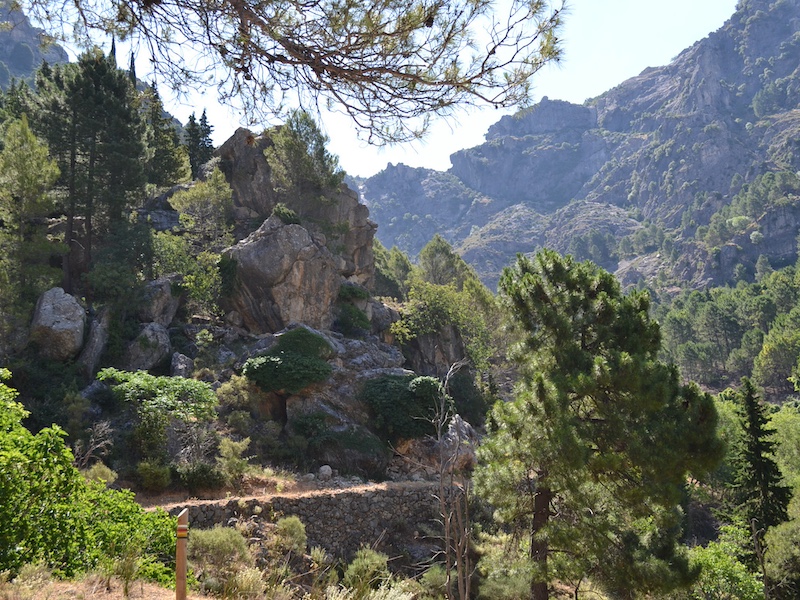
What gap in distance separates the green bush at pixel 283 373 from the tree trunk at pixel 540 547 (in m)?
10.6

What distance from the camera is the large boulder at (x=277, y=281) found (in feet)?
81.7

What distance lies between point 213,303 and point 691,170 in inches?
6581

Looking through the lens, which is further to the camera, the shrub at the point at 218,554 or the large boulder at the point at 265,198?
the large boulder at the point at 265,198

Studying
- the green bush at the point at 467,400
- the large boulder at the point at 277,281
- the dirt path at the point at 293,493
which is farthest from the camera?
the green bush at the point at 467,400

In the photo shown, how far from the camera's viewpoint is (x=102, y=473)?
12891 millimetres

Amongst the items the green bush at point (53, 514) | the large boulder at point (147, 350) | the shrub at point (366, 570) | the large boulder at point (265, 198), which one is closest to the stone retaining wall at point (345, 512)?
the shrub at point (366, 570)

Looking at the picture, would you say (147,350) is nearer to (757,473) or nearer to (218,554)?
(218,554)

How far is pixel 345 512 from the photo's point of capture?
15.1 meters

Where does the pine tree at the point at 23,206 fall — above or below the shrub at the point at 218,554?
above

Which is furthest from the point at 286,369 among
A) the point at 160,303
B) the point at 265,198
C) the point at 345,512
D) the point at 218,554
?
the point at 265,198

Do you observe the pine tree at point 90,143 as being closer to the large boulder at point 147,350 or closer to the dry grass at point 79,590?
the large boulder at point 147,350

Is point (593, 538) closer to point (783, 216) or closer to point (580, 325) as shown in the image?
point (580, 325)

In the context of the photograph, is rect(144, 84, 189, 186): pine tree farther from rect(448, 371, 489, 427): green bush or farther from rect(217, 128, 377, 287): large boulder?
rect(448, 371, 489, 427): green bush

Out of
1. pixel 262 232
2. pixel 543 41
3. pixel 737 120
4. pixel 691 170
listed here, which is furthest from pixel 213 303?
pixel 737 120
